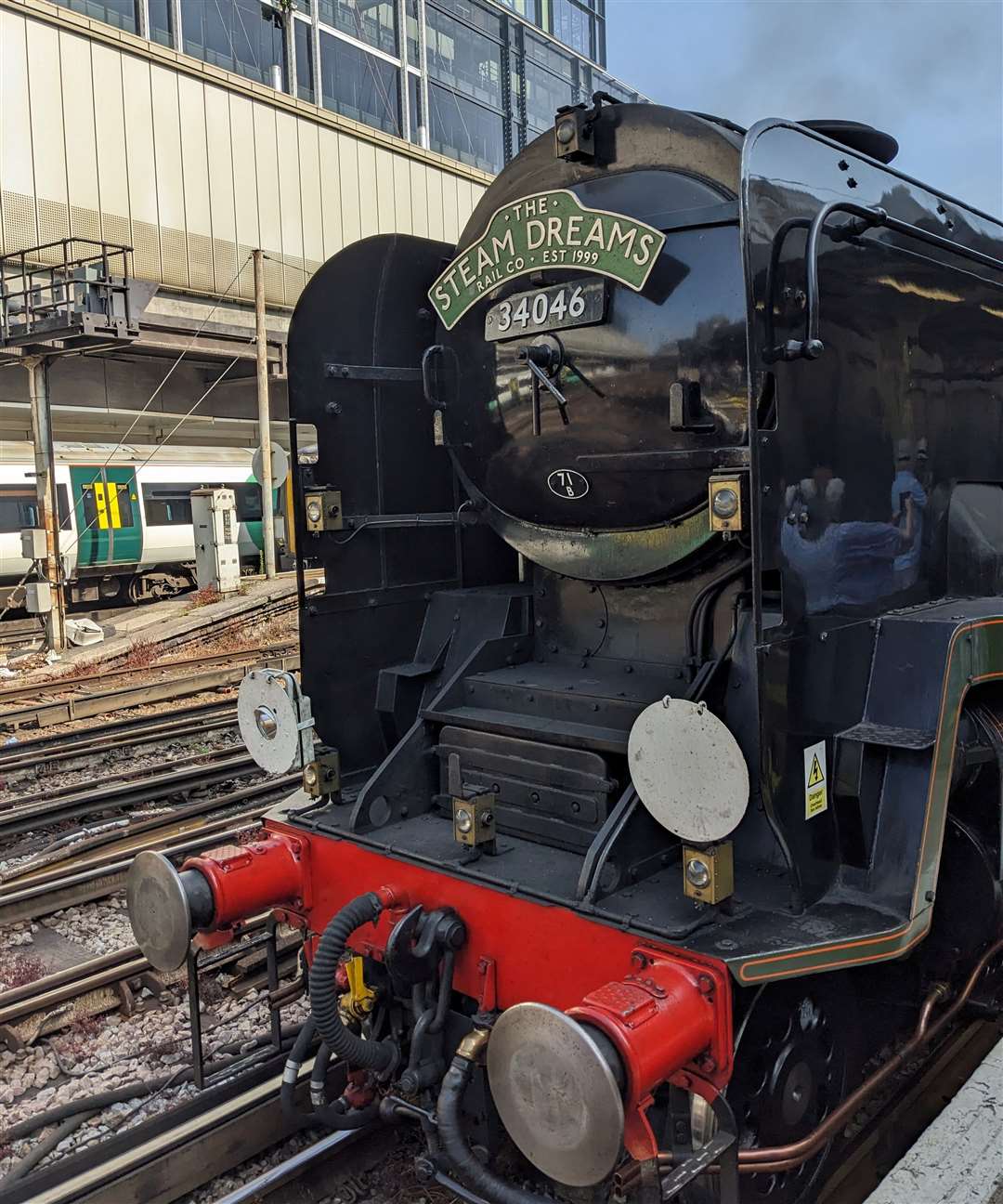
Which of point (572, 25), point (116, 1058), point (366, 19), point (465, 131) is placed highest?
point (572, 25)

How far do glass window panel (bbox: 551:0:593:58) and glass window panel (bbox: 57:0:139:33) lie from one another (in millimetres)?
18066

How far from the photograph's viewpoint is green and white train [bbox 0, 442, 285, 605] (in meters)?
16.5

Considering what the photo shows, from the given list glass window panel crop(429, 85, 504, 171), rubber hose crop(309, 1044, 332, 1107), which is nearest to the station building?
glass window panel crop(429, 85, 504, 171)

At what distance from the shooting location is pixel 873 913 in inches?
101

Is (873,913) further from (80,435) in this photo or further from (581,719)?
(80,435)

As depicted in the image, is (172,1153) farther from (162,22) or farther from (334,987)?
(162,22)

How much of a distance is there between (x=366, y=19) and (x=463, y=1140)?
2711 cm

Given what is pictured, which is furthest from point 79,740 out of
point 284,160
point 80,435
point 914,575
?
point 284,160

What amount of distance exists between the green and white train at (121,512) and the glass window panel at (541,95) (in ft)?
54.5

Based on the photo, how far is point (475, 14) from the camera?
28.5 metres

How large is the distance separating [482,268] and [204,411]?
1786cm

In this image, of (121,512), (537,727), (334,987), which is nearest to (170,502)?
(121,512)

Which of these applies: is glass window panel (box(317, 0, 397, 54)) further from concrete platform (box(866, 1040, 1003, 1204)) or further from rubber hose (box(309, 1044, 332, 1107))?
concrete platform (box(866, 1040, 1003, 1204))

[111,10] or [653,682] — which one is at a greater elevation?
[111,10]
